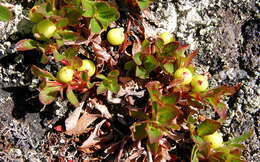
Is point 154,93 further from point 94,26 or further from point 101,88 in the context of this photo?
point 94,26

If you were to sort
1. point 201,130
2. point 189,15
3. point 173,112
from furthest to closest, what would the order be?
1. point 189,15
2. point 201,130
3. point 173,112

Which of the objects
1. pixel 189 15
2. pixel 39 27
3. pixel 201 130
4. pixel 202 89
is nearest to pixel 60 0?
pixel 39 27

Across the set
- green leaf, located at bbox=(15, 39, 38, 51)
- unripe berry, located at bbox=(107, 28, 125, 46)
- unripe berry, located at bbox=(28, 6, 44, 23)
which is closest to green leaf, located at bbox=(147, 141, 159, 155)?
unripe berry, located at bbox=(107, 28, 125, 46)

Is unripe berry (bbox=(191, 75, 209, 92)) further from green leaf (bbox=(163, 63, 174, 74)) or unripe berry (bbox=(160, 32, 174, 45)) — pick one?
unripe berry (bbox=(160, 32, 174, 45))

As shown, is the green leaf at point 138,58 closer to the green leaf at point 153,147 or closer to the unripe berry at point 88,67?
the unripe berry at point 88,67

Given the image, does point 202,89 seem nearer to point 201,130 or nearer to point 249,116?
point 201,130

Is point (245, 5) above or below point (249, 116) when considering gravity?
above
